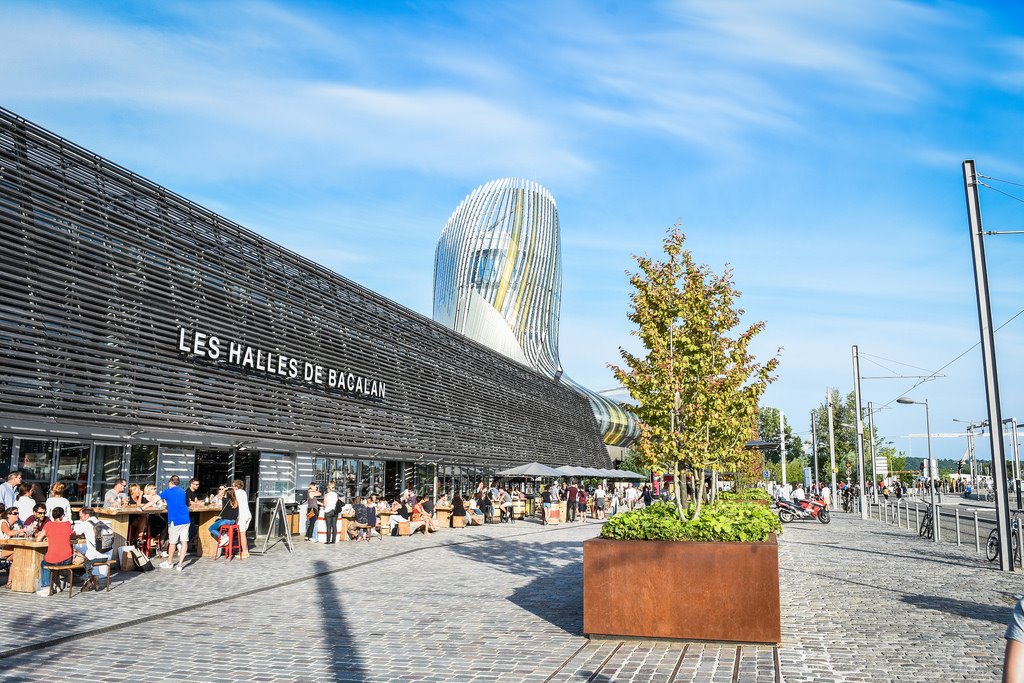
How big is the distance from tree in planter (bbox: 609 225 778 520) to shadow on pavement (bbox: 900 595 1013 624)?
3081mm

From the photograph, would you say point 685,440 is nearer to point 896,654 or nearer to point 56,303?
point 896,654

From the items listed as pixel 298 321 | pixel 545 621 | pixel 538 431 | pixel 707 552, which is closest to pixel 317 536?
pixel 298 321

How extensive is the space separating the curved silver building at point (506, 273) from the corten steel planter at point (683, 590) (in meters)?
72.7

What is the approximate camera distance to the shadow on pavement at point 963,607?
32.3ft

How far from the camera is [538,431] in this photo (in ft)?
159

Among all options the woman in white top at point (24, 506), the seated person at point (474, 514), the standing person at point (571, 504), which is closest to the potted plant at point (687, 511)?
the woman in white top at point (24, 506)

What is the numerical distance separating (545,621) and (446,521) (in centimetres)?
1899

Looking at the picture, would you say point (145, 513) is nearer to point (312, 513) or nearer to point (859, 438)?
point (312, 513)

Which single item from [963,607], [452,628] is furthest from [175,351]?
[963,607]

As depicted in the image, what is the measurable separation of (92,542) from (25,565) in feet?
2.82

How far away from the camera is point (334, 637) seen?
8.65 metres

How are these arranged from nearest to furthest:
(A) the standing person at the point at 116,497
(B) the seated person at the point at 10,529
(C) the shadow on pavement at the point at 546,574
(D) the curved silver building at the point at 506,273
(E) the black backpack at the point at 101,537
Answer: (C) the shadow on pavement at the point at 546,574
(E) the black backpack at the point at 101,537
(B) the seated person at the point at 10,529
(A) the standing person at the point at 116,497
(D) the curved silver building at the point at 506,273

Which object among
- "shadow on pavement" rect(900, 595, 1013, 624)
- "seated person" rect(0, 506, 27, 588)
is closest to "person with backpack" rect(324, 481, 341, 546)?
"seated person" rect(0, 506, 27, 588)

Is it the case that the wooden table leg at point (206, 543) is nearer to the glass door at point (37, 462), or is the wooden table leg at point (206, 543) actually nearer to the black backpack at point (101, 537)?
the glass door at point (37, 462)
